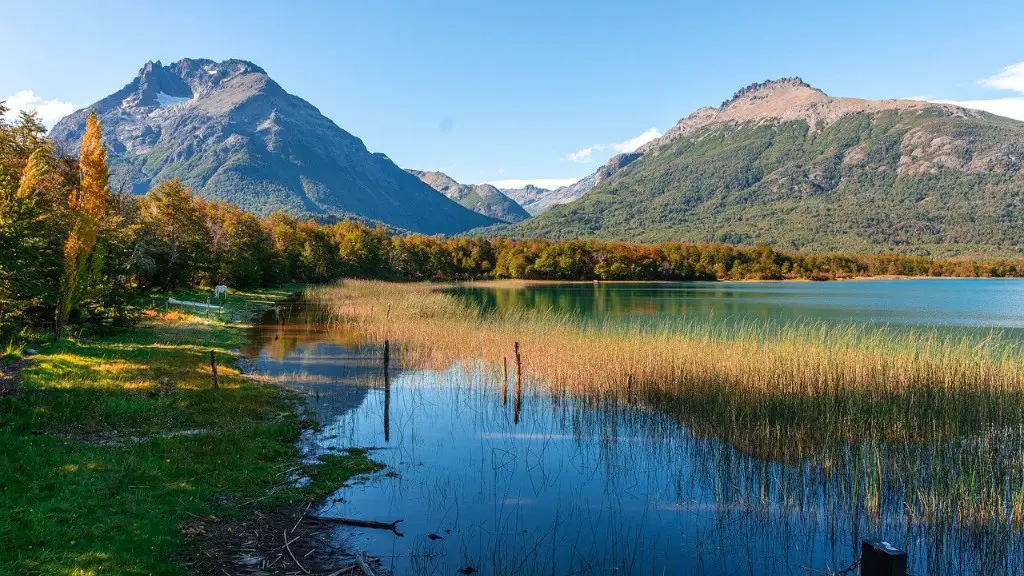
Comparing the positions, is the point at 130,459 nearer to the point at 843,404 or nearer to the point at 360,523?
the point at 360,523

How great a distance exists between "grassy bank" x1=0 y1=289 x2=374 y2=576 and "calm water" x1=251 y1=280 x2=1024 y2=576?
139 cm

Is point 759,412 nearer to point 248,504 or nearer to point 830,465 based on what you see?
point 830,465

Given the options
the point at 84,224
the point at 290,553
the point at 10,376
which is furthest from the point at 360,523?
the point at 84,224

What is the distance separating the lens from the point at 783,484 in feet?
32.4

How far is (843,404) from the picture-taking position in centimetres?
1341

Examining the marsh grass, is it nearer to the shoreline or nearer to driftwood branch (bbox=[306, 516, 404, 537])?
driftwood branch (bbox=[306, 516, 404, 537])

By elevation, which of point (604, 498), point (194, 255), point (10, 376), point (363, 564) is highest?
point (194, 255)

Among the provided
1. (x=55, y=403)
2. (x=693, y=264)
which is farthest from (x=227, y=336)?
(x=693, y=264)

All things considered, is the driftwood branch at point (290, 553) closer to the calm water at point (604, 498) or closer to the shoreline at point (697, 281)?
the calm water at point (604, 498)

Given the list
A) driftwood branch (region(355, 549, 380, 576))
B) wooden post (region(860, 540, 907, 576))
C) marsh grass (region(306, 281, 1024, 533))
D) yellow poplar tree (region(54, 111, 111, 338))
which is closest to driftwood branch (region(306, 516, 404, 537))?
driftwood branch (region(355, 549, 380, 576))

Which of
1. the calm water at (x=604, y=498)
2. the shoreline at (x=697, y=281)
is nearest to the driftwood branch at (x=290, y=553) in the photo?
the calm water at (x=604, y=498)

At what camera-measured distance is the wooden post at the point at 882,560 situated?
154 inches

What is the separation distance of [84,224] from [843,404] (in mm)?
23152

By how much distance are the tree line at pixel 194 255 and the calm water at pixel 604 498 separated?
990cm
